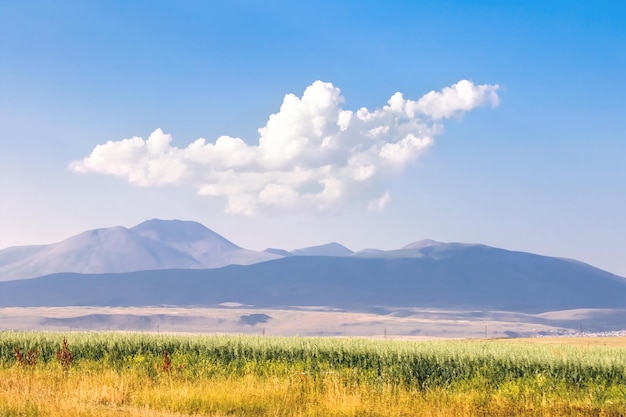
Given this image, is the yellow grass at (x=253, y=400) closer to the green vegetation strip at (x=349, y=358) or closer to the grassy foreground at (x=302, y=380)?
the grassy foreground at (x=302, y=380)

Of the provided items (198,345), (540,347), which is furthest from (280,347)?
(540,347)

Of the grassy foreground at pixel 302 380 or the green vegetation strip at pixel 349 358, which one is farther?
the green vegetation strip at pixel 349 358

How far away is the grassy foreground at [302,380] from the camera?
26375 millimetres

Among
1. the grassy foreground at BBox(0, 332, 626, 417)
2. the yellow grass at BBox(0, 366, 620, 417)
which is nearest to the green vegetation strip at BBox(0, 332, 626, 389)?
the grassy foreground at BBox(0, 332, 626, 417)

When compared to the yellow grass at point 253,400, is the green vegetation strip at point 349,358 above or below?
above

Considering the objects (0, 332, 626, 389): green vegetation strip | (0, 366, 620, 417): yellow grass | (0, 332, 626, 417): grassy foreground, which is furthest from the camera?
(0, 332, 626, 389): green vegetation strip

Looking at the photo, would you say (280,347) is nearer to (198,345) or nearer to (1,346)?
(198,345)

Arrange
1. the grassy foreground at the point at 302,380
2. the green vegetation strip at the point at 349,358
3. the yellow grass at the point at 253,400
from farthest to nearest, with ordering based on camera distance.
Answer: the green vegetation strip at the point at 349,358, the grassy foreground at the point at 302,380, the yellow grass at the point at 253,400

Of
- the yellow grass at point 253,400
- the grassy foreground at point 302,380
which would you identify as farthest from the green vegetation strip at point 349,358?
the yellow grass at point 253,400

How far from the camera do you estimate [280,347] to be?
135 ft

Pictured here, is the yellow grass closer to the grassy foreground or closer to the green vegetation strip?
the grassy foreground

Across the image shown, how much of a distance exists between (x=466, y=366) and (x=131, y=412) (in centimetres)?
1546

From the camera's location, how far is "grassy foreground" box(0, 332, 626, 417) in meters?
26.4

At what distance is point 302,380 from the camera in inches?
1236
